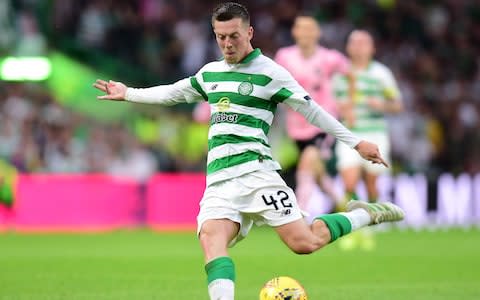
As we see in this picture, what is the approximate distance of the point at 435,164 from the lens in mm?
21578

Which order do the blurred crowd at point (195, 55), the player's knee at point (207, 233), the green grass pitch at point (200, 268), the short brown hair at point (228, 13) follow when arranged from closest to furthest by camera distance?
the player's knee at point (207, 233) < the short brown hair at point (228, 13) < the green grass pitch at point (200, 268) < the blurred crowd at point (195, 55)

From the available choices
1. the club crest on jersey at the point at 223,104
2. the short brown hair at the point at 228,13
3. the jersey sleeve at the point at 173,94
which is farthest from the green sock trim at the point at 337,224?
the short brown hair at the point at 228,13

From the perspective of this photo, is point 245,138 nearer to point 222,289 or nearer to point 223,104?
point 223,104

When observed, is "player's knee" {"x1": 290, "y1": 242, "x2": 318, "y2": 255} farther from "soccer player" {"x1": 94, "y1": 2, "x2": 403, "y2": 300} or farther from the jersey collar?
the jersey collar

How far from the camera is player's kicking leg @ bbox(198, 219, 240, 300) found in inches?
268

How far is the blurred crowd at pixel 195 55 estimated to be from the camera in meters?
19.2

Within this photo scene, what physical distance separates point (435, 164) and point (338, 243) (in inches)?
284

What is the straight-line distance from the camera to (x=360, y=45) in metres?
14.2

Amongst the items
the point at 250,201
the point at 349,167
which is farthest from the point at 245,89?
the point at 349,167

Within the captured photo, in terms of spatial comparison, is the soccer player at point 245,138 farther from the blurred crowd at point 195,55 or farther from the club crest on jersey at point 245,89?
the blurred crowd at point 195,55

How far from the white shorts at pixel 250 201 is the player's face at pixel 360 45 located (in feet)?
22.7

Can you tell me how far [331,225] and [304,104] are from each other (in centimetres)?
91

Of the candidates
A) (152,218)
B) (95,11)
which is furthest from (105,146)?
(95,11)

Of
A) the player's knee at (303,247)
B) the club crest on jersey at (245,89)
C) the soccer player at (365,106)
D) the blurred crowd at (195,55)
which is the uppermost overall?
the blurred crowd at (195,55)
